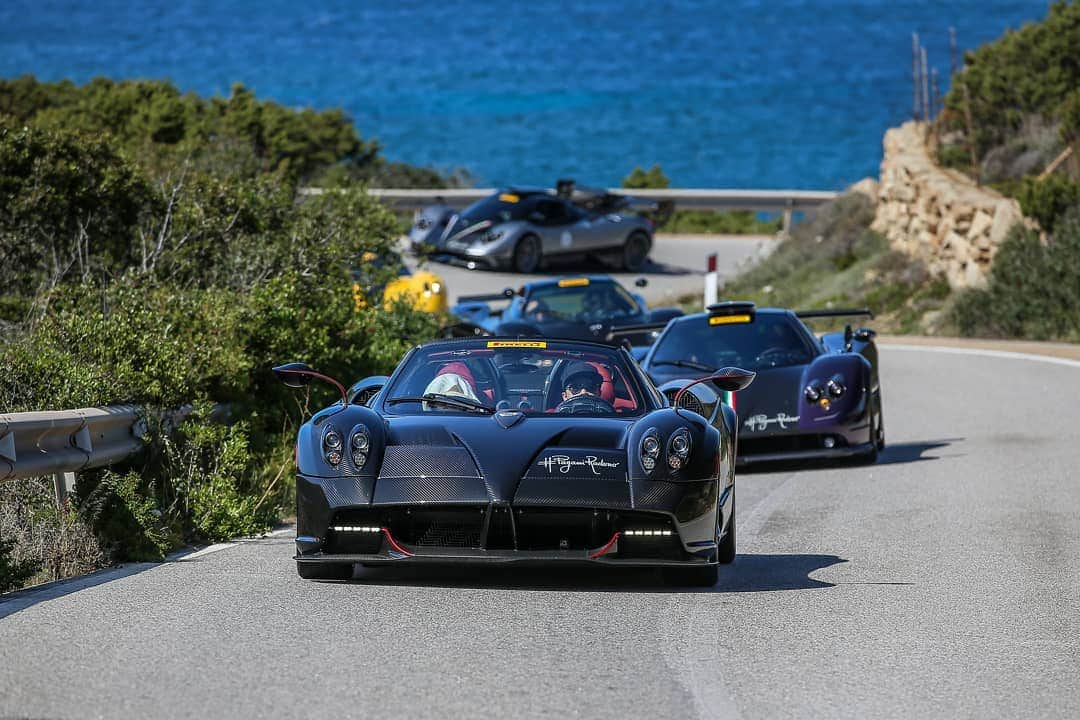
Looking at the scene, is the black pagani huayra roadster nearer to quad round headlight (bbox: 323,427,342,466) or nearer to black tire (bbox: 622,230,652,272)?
quad round headlight (bbox: 323,427,342,466)

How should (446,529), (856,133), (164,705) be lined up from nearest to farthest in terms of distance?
(164,705) → (446,529) → (856,133)

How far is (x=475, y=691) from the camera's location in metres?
5.70

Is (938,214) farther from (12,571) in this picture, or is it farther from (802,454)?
(12,571)

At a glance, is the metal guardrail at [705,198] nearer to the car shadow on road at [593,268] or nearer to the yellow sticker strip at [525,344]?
the car shadow on road at [593,268]

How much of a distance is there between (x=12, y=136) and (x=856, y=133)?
297 feet

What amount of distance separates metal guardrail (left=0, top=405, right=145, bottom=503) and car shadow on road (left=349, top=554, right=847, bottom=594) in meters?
1.53

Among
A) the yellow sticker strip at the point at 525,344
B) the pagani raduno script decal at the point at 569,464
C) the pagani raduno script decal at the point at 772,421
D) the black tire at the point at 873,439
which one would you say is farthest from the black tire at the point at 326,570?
the black tire at the point at 873,439

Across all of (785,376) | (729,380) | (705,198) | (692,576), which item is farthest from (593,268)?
(692,576)

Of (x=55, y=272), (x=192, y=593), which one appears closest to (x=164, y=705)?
(x=192, y=593)

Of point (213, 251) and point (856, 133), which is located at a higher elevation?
point (856, 133)

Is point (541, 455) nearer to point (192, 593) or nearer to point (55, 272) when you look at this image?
point (192, 593)

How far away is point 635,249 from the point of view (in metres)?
35.6

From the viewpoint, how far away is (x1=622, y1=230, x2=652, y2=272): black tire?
116 ft

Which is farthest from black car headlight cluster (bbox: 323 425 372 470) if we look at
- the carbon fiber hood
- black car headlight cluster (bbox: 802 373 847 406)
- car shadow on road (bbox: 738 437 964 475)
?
car shadow on road (bbox: 738 437 964 475)
